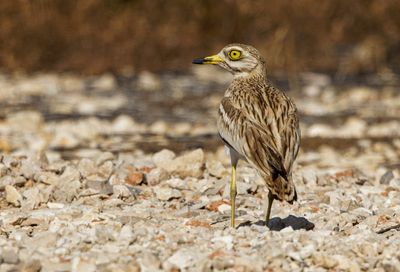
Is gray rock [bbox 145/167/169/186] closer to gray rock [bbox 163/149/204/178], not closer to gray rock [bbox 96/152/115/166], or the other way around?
gray rock [bbox 163/149/204/178]

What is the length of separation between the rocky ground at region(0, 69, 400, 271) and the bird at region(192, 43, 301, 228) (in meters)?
0.28

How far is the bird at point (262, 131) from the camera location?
5.81 m

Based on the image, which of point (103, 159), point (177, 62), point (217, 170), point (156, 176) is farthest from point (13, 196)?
point (177, 62)

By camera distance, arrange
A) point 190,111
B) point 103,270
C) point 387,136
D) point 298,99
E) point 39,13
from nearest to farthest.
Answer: point 103,270 < point 387,136 < point 190,111 < point 298,99 < point 39,13

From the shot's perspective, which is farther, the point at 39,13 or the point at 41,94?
the point at 39,13

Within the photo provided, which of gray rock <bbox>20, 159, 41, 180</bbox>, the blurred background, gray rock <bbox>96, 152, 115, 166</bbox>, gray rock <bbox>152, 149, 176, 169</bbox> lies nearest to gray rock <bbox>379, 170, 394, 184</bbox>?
gray rock <bbox>152, 149, 176, 169</bbox>

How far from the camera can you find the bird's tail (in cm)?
568

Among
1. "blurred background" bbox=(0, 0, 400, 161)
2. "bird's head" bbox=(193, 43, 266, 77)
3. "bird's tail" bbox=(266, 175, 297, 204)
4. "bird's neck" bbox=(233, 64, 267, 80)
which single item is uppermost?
"bird's head" bbox=(193, 43, 266, 77)

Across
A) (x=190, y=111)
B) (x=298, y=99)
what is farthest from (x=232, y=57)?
(x=298, y=99)

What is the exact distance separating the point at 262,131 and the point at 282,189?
525mm

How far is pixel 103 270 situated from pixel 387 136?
7.28m

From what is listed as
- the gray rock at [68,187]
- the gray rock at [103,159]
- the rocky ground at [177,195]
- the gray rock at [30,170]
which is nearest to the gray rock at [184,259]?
the rocky ground at [177,195]

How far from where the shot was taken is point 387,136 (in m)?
11.9

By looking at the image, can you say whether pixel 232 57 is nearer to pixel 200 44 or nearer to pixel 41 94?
pixel 41 94
